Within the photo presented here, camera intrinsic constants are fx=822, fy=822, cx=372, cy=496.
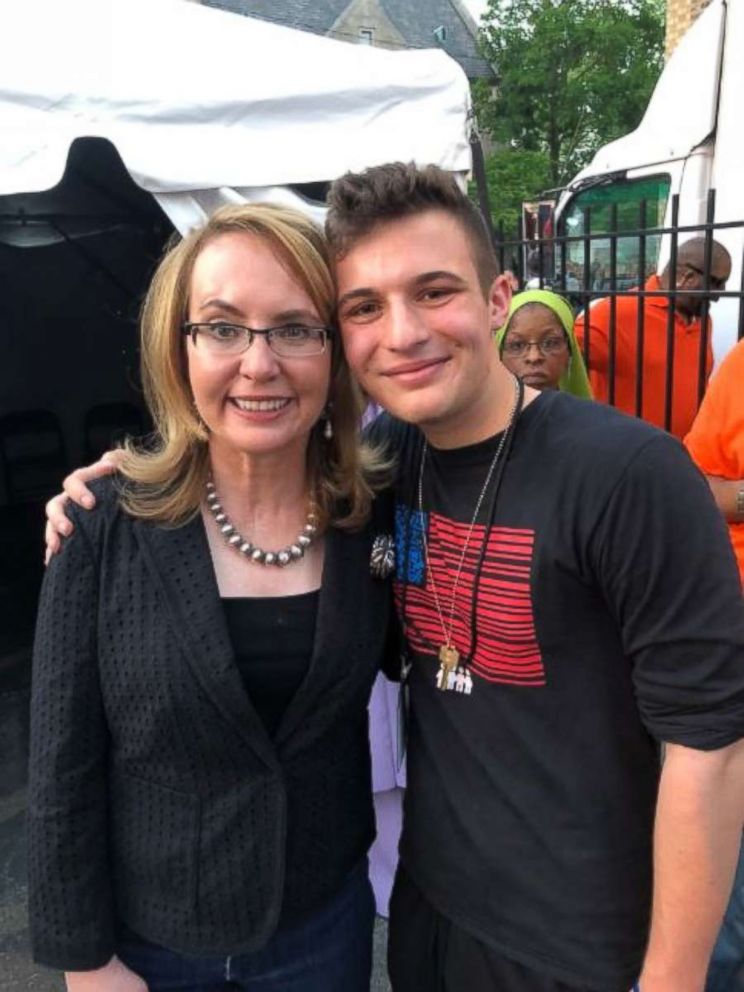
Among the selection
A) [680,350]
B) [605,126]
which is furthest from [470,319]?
[605,126]

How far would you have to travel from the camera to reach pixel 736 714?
1.07 meters

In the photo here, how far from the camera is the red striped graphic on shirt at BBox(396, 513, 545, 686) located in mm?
1173

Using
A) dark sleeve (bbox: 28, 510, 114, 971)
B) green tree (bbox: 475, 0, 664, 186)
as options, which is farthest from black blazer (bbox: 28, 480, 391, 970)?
green tree (bbox: 475, 0, 664, 186)

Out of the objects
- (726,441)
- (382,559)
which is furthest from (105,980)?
(726,441)

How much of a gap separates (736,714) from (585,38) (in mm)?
27539

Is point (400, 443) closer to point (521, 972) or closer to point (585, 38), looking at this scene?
point (521, 972)

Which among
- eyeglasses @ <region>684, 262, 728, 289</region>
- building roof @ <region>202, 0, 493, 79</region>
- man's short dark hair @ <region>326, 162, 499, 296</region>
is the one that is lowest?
eyeglasses @ <region>684, 262, 728, 289</region>

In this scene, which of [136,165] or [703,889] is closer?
[703,889]

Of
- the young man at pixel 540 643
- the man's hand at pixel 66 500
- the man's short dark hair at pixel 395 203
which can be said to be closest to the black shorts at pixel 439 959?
the young man at pixel 540 643

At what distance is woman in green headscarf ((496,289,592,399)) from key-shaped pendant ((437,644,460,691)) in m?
2.07

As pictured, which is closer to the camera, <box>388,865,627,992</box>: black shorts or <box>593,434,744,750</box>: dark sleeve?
<box>593,434,744,750</box>: dark sleeve

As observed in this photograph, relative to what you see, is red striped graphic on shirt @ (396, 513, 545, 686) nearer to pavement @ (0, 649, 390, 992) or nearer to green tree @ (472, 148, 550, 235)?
pavement @ (0, 649, 390, 992)

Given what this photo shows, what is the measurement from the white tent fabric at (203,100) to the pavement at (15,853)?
2.35 m

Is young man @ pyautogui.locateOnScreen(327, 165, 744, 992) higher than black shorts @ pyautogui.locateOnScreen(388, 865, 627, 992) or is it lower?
higher
